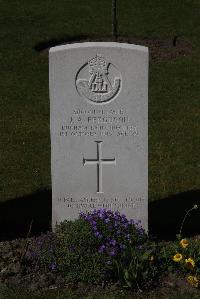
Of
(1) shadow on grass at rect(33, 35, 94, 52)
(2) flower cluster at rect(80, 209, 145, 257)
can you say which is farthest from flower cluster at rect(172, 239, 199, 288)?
(1) shadow on grass at rect(33, 35, 94, 52)

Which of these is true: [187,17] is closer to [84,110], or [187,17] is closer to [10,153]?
[10,153]

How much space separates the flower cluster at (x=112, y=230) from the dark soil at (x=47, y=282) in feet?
1.21

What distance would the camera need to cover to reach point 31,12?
19.6m

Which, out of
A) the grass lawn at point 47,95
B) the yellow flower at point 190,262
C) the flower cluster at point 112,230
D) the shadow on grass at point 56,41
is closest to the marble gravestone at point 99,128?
the flower cluster at point 112,230

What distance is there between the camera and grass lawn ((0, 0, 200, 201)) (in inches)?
372

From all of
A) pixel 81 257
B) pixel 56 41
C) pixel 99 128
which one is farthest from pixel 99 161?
pixel 56 41

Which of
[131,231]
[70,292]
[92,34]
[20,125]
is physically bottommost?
[70,292]

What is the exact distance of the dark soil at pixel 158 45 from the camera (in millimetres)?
15852

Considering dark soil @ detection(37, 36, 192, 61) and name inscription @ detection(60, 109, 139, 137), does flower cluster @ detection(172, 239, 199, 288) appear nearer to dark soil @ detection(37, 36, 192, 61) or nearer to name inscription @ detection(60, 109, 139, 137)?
name inscription @ detection(60, 109, 139, 137)

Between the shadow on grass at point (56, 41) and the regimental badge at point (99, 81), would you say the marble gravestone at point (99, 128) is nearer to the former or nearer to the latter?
the regimental badge at point (99, 81)

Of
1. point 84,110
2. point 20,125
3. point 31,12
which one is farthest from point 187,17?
point 84,110

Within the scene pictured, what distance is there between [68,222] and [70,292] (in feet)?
2.85

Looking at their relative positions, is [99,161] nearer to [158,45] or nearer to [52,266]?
[52,266]

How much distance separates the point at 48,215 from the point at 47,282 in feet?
5.84
